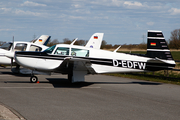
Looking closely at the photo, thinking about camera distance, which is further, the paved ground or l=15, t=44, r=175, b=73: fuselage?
l=15, t=44, r=175, b=73: fuselage

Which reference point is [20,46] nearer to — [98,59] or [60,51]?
[60,51]

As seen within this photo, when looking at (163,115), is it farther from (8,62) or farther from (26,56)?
(8,62)

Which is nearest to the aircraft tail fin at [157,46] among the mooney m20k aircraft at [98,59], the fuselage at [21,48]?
the mooney m20k aircraft at [98,59]

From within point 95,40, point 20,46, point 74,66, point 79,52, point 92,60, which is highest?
point 95,40

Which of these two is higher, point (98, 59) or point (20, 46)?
point (20, 46)

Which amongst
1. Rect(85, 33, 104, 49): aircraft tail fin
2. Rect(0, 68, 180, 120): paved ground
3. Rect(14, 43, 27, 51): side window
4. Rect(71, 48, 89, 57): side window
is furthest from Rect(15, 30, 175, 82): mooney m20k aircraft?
Rect(85, 33, 104, 49): aircraft tail fin

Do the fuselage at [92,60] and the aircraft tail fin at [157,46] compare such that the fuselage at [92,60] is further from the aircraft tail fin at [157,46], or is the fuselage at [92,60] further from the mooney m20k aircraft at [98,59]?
the aircraft tail fin at [157,46]

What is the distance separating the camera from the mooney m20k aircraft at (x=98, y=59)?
12.2 metres

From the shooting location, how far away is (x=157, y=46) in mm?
12453

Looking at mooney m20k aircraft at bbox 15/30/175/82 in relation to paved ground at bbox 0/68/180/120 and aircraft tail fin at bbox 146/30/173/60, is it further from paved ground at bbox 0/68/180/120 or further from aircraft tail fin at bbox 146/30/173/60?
paved ground at bbox 0/68/180/120

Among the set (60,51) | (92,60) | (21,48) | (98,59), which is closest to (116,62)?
(98,59)

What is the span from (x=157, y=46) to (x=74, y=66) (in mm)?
4308

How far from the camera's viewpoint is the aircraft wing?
10975mm

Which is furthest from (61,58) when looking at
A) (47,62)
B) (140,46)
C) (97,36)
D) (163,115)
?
(140,46)
